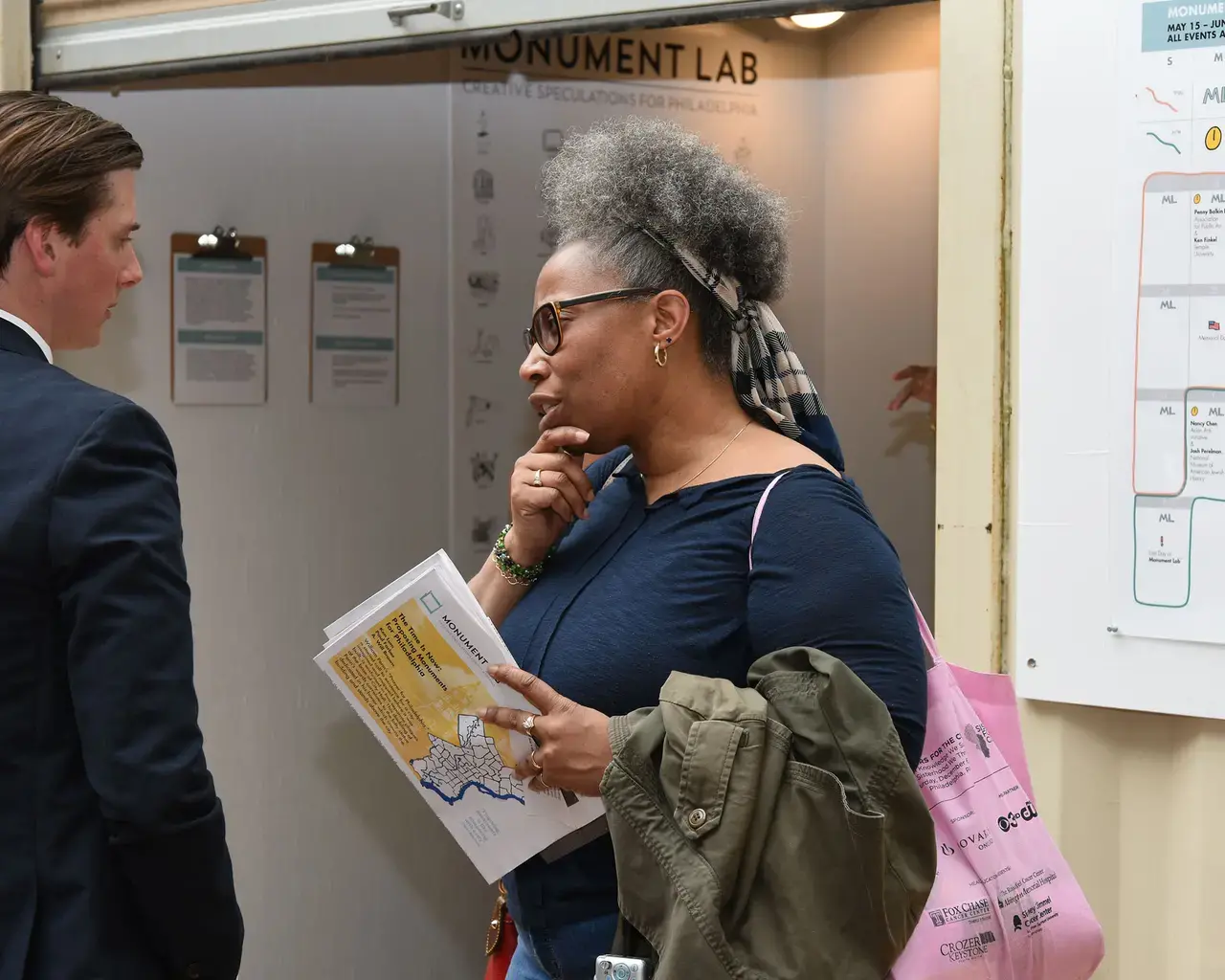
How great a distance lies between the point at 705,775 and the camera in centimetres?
133

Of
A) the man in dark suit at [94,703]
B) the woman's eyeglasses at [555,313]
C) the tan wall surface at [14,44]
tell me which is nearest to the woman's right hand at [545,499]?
the woman's eyeglasses at [555,313]

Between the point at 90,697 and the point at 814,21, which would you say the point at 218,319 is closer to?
the point at 814,21

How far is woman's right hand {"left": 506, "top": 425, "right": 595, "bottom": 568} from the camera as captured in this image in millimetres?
1802

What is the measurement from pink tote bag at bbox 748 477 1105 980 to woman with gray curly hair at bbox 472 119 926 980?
80 mm

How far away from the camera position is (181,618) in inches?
59.6

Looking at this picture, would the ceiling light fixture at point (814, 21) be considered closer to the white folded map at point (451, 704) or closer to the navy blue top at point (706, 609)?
the navy blue top at point (706, 609)

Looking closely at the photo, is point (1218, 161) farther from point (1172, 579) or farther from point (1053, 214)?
point (1172, 579)

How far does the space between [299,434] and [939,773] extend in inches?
94.0

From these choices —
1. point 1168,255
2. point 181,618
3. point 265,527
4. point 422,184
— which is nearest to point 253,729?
point 265,527

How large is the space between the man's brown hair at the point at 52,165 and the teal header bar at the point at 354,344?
1.91m

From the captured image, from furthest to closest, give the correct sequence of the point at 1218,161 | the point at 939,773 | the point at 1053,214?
the point at 1053,214 → the point at 1218,161 → the point at 939,773

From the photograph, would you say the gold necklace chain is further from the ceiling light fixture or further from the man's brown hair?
the ceiling light fixture

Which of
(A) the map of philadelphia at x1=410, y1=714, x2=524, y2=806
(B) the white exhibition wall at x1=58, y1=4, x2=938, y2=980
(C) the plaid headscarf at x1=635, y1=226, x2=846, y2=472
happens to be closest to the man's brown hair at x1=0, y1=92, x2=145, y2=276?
(C) the plaid headscarf at x1=635, y1=226, x2=846, y2=472

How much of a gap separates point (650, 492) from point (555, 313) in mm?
273
